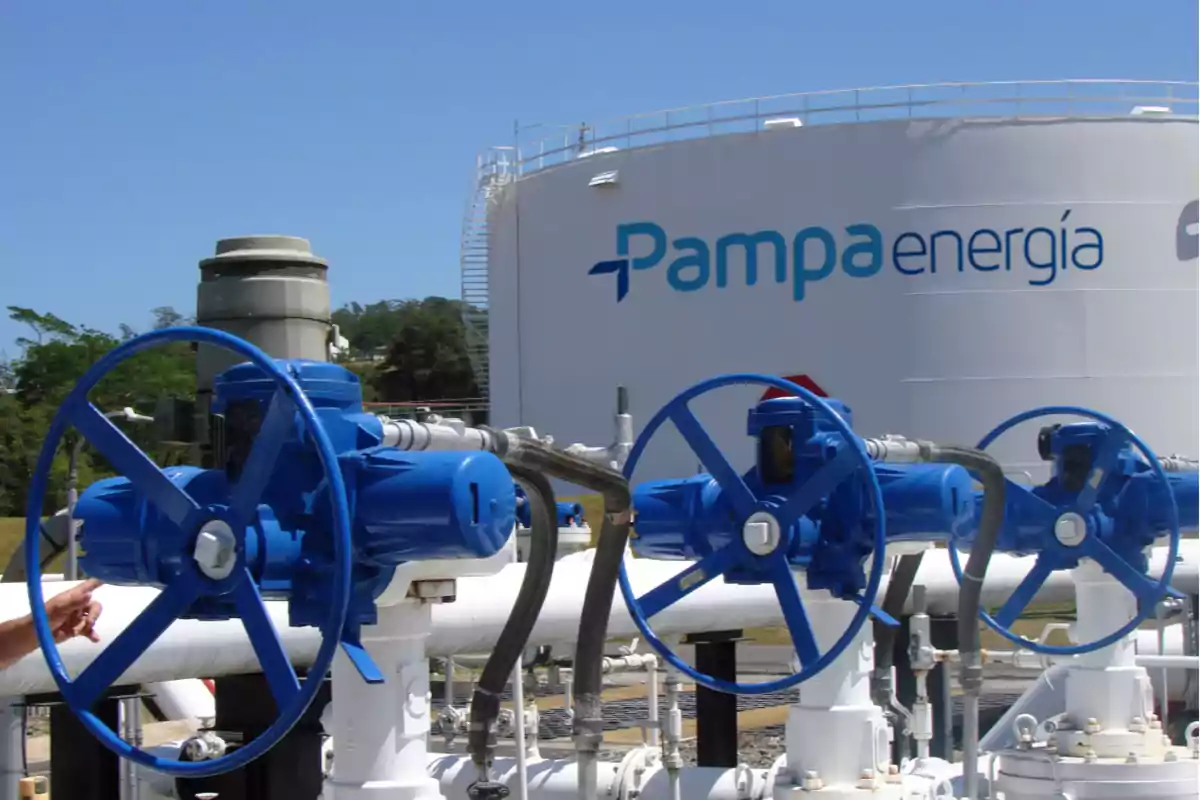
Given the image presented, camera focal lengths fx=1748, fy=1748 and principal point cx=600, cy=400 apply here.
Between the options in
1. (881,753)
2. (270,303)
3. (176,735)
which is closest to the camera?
(270,303)

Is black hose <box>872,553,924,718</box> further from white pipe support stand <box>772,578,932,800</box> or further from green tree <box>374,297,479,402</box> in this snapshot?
green tree <box>374,297,479,402</box>

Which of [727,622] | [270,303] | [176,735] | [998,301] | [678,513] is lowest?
[176,735]

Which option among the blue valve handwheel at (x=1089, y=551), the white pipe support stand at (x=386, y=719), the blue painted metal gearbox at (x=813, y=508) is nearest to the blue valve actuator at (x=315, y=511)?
the white pipe support stand at (x=386, y=719)

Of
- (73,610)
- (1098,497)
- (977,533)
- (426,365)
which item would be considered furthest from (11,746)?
(426,365)

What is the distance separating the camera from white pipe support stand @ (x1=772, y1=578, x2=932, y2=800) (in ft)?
17.5

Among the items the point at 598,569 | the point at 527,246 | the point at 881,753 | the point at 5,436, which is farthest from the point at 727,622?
the point at 5,436

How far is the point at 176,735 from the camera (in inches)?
326

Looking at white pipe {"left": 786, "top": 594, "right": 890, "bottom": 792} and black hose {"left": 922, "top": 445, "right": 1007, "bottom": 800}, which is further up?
black hose {"left": 922, "top": 445, "right": 1007, "bottom": 800}

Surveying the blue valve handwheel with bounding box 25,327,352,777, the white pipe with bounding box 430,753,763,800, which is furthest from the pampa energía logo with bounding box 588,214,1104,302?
the blue valve handwheel with bounding box 25,327,352,777

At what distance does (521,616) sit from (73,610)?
3.15ft

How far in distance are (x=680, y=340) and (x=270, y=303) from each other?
59.4ft

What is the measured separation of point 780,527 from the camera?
4.80 metres

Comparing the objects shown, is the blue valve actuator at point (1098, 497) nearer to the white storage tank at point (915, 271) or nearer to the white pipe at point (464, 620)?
the white pipe at point (464, 620)

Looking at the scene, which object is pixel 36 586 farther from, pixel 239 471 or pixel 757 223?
pixel 757 223
